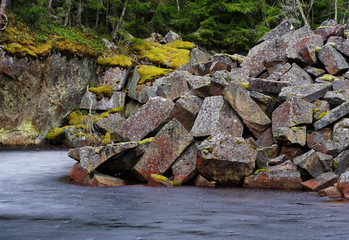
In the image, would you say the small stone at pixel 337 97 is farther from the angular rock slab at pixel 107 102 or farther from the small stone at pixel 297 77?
the angular rock slab at pixel 107 102

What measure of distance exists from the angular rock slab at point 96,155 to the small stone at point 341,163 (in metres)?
7.39

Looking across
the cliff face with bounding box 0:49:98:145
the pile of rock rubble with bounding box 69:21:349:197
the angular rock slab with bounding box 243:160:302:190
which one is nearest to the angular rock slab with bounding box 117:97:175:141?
the pile of rock rubble with bounding box 69:21:349:197

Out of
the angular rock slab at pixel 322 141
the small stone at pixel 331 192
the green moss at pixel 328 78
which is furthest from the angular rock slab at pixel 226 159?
the green moss at pixel 328 78

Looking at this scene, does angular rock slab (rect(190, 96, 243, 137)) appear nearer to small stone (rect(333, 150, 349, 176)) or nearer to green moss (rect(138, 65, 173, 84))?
small stone (rect(333, 150, 349, 176))

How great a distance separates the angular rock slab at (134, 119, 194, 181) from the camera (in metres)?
14.5

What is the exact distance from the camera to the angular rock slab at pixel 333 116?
1488 centimetres

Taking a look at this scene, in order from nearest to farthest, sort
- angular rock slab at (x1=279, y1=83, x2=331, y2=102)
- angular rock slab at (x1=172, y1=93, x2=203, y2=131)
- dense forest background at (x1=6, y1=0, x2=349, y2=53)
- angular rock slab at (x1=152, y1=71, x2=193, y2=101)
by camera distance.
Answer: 1. angular rock slab at (x1=279, y1=83, x2=331, y2=102)
2. angular rock slab at (x1=172, y1=93, x2=203, y2=131)
3. angular rock slab at (x1=152, y1=71, x2=193, y2=101)
4. dense forest background at (x1=6, y1=0, x2=349, y2=53)

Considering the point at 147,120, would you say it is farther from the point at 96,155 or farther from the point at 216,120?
the point at 96,155

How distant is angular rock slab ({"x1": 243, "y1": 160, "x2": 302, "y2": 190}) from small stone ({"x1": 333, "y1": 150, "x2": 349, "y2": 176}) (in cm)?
148

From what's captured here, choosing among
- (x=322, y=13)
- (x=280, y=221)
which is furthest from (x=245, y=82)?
(x=322, y=13)

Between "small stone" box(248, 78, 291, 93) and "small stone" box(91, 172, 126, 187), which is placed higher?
"small stone" box(248, 78, 291, 93)

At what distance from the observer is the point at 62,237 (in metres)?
7.62

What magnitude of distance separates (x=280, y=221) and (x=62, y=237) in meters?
4.61

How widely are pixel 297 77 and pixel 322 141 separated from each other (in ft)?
18.3
